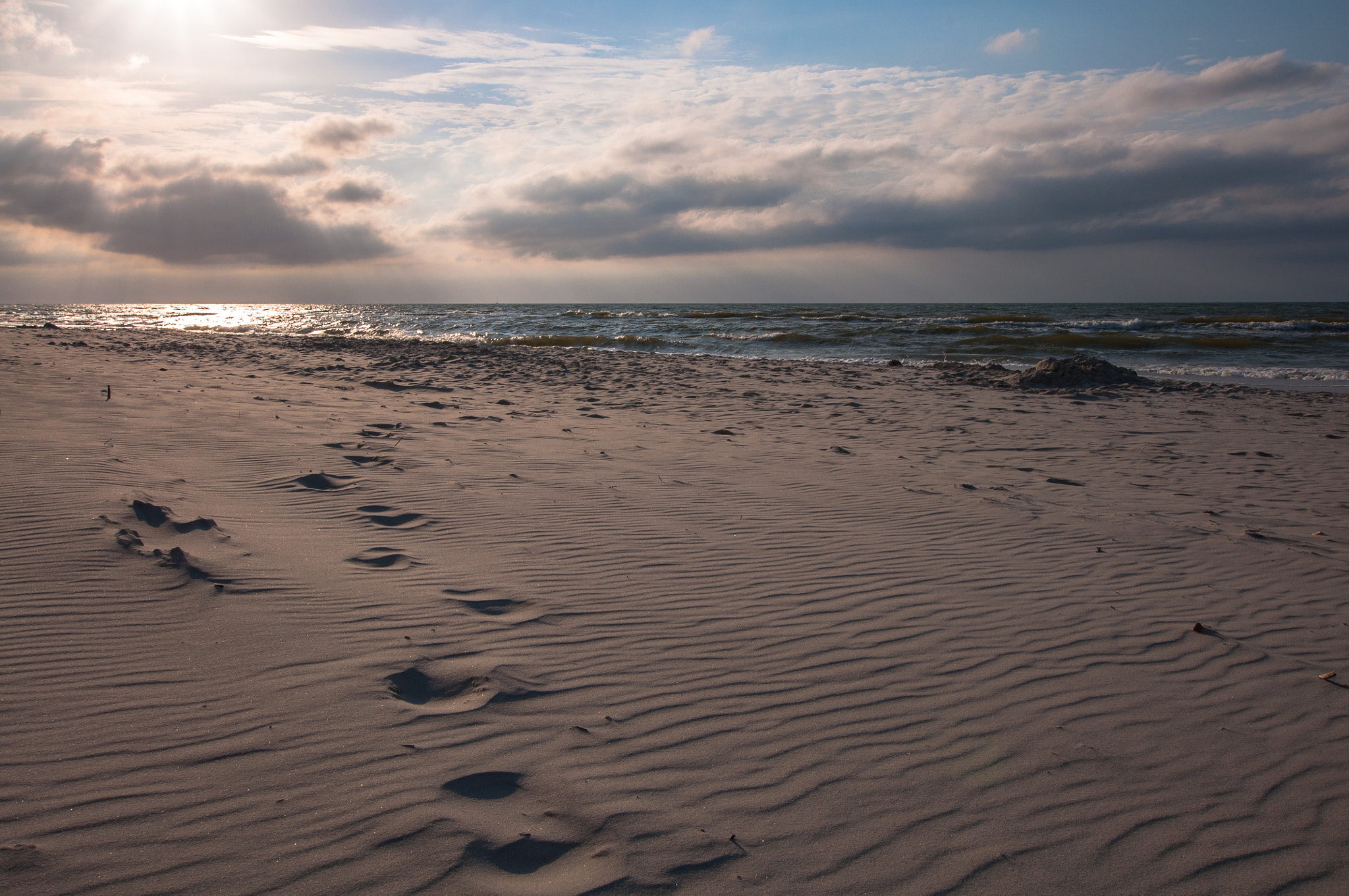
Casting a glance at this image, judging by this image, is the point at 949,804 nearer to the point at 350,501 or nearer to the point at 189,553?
the point at 189,553

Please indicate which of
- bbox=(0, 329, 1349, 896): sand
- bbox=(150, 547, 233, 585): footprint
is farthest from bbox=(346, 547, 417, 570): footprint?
bbox=(150, 547, 233, 585): footprint

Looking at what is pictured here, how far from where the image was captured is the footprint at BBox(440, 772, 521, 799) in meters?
2.09

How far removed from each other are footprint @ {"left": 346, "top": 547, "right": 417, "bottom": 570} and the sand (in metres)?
0.03

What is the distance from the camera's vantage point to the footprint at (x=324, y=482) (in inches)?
198

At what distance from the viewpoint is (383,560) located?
3805 millimetres

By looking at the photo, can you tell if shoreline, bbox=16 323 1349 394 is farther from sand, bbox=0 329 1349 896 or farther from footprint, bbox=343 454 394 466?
footprint, bbox=343 454 394 466

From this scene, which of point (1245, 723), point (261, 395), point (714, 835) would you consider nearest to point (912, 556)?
point (1245, 723)

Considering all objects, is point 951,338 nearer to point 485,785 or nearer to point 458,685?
point 458,685

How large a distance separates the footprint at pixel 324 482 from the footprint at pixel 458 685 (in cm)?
273

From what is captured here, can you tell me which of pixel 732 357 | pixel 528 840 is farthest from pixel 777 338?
pixel 528 840

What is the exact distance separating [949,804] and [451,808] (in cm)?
149

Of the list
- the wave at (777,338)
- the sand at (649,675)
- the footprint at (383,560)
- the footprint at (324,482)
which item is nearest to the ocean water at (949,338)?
the wave at (777,338)

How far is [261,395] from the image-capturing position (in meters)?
9.13

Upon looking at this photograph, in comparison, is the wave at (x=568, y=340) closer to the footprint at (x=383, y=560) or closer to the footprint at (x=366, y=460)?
the footprint at (x=366, y=460)
